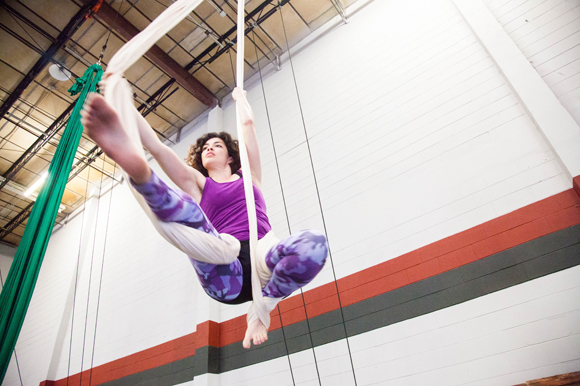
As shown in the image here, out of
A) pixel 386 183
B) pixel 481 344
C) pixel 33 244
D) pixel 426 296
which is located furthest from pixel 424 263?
pixel 33 244

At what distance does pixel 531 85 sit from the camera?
9.52ft

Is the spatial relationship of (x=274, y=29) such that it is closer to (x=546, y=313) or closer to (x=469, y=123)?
(x=469, y=123)

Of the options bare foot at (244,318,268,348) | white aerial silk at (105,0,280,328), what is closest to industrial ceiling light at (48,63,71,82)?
white aerial silk at (105,0,280,328)

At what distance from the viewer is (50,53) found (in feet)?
17.0

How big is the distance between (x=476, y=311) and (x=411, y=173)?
1.29 m


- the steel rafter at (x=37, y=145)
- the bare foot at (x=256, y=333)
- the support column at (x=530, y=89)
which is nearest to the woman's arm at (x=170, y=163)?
the bare foot at (x=256, y=333)

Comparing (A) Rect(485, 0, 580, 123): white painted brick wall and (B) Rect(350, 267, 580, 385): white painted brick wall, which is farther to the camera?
(A) Rect(485, 0, 580, 123): white painted brick wall

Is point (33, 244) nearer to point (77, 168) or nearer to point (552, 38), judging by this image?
point (552, 38)

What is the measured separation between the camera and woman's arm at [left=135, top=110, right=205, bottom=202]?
4.32 feet

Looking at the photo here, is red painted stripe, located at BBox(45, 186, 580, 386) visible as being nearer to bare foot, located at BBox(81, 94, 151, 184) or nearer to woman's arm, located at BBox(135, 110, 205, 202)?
woman's arm, located at BBox(135, 110, 205, 202)

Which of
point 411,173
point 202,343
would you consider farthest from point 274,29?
point 202,343

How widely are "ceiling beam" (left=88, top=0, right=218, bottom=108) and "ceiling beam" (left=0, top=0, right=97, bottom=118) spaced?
0.20 m

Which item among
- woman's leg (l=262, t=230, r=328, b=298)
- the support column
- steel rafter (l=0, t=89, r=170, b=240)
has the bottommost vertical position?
woman's leg (l=262, t=230, r=328, b=298)

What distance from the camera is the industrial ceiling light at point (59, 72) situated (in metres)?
4.89
